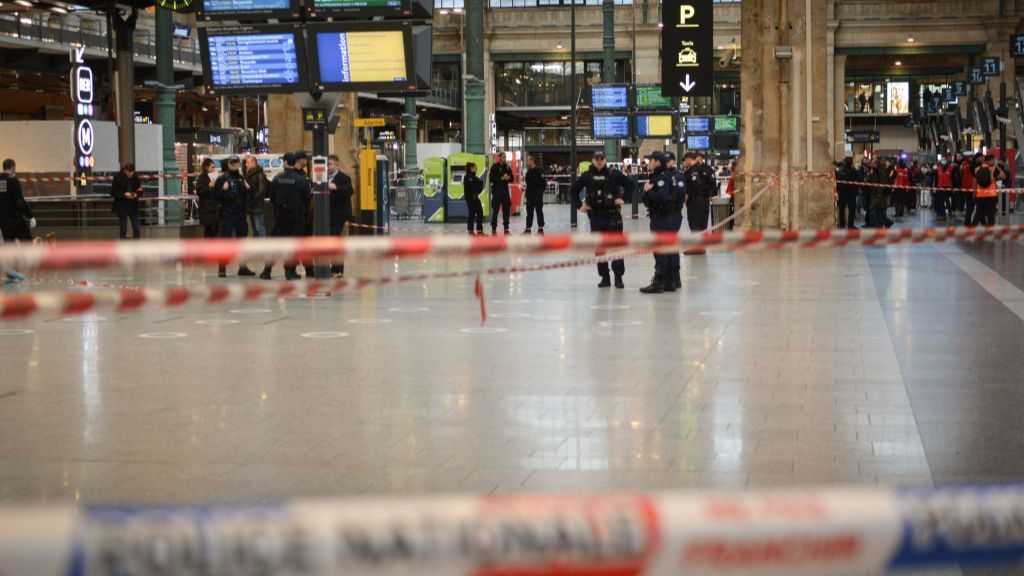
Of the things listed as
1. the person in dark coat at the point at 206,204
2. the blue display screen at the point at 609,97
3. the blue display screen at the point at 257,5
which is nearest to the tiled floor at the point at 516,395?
the blue display screen at the point at 257,5

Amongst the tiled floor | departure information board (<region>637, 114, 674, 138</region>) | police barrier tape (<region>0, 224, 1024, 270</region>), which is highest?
departure information board (<region>637, 114, 674, 138</region>)

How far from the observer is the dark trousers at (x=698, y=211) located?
22.4 metres

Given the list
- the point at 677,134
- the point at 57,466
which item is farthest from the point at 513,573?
the point at 677,134

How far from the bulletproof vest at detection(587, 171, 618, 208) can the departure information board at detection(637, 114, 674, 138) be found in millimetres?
26155

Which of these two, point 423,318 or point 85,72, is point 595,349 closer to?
point 423,318

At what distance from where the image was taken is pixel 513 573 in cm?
277

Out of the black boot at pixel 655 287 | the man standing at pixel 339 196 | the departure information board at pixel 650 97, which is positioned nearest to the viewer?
the black boot at pixel 655 287

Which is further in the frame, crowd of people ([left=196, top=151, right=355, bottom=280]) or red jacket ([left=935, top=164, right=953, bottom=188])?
red jacket ([left=935, top=164, right=953, bottom=188])

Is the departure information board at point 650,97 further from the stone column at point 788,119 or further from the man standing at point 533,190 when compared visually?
the stone column at point 788,119

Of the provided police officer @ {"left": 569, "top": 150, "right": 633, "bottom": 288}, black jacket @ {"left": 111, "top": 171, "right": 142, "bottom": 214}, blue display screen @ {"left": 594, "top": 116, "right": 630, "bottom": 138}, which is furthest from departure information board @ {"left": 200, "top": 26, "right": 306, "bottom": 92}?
blue display screen @ {"left": 594, "top": 116, "right": 630, "bottom": 138}

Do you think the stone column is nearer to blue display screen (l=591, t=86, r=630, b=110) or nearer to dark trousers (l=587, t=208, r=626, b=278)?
dark trousers (l=587, t=208, r=626, b=278)

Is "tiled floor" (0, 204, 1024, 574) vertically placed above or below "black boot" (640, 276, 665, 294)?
below

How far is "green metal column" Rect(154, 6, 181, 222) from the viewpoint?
3497 centimetres

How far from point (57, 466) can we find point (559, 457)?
8.42ft
